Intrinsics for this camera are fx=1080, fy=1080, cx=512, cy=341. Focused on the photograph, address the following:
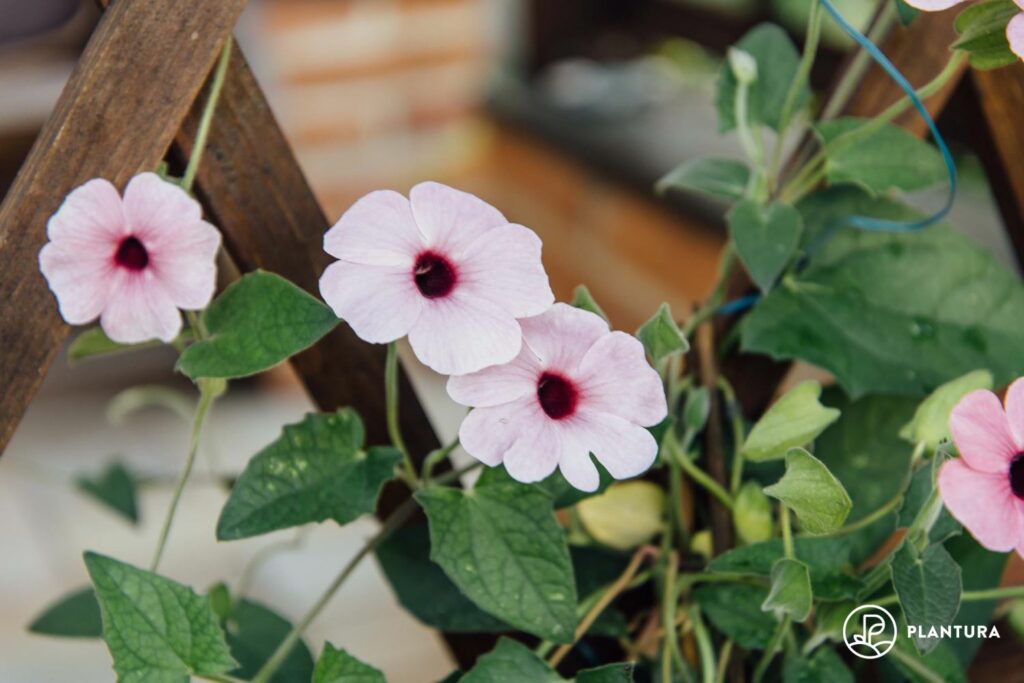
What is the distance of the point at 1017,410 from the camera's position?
43cm

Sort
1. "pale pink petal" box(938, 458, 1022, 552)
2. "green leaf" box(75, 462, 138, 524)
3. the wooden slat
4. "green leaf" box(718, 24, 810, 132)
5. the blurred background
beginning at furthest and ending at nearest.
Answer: the blurred background
"green leaf" box(75, 462, 138, 524)
"green leaf" box(718, 24, 810, 132)
the wooden slat
"pale pink petal" box(938, 458, 1022, 552)

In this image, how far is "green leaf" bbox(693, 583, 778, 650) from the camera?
0.54 m

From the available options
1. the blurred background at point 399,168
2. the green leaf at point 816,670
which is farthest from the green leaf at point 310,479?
the blurred background at point 399,168

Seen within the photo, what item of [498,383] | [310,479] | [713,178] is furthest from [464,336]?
[713,178]

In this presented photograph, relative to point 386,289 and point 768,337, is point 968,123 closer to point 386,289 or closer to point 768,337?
point 768,337

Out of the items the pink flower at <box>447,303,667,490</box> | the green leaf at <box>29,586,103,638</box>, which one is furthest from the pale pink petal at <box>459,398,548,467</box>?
the green leaf at <box>29,586,103,638</box>

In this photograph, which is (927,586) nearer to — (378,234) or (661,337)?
(661,337)

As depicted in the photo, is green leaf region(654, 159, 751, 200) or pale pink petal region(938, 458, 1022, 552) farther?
green leaf region(654, 159, 751, 200)

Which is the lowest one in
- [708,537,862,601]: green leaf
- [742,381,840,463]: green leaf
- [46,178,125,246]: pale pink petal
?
[708,537,862,601]: green leaf

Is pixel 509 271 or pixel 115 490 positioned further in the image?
pixel 115 490

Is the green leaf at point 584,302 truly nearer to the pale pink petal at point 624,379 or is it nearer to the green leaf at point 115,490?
the pale pink petal at point 624,379

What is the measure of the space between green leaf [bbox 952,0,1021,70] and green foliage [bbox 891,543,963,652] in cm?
21

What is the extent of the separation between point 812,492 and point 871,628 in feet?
0.43

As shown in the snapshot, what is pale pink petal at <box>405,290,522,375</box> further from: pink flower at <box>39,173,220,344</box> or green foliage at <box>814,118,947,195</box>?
green foliage at <box>814,118,947,195</box>
